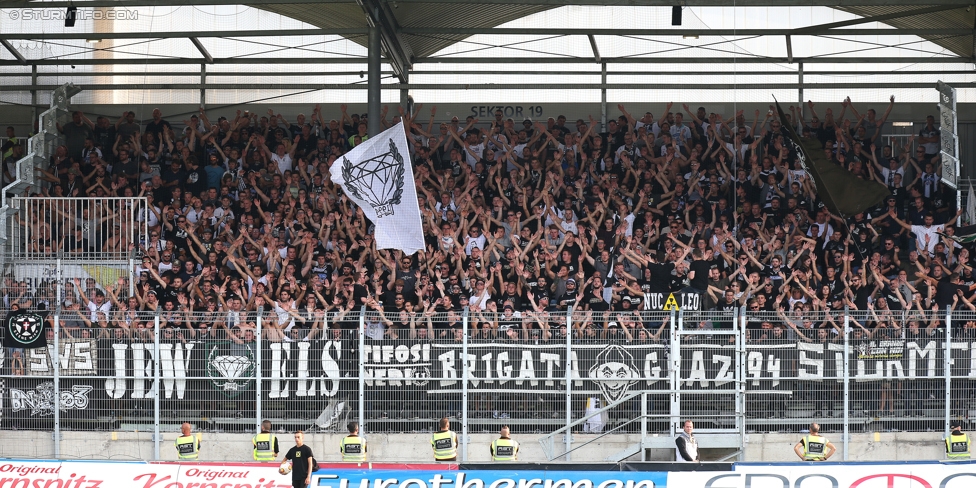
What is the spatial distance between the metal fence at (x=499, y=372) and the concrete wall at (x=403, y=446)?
134 mm

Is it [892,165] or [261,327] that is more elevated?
[892,165]

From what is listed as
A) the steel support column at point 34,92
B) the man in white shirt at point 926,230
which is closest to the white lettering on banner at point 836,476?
the man in white shirt at point 926,230

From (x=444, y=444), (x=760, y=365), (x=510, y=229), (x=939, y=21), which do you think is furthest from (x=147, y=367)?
(x=939, y=21)

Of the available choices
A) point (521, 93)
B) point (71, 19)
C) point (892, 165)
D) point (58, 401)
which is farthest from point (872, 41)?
point (58, 401)

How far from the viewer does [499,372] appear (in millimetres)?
18734

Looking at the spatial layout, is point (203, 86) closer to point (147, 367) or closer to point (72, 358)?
point (72, 358)

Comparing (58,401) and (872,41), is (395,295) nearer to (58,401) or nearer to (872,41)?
(58,401)

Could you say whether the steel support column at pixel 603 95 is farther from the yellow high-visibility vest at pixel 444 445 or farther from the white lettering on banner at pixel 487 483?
the white lettering on banner at pixel 487 483

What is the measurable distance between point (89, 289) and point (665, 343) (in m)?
10.3

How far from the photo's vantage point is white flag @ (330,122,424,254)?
68.9 ft

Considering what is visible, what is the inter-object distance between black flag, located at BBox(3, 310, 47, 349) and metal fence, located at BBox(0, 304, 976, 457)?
0.25 m

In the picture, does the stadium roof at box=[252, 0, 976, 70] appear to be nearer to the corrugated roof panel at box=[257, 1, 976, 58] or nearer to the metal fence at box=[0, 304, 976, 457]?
the corrugated roof panel at box=[257, 1, 976, 58]

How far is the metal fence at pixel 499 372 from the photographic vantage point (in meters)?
18.6

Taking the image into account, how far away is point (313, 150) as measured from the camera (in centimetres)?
2567
